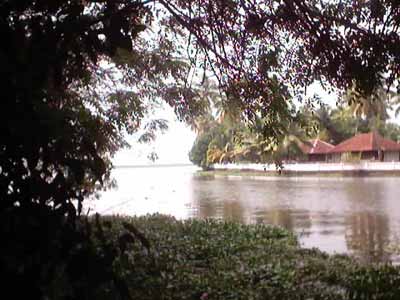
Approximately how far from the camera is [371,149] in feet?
136

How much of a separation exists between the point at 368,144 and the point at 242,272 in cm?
3810

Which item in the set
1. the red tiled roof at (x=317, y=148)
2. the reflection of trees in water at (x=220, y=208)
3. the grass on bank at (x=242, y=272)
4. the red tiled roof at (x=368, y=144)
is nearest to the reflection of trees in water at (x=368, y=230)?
the grass on bank at (x=242, y=272)

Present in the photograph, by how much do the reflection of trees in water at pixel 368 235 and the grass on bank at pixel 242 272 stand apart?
5.56 ft

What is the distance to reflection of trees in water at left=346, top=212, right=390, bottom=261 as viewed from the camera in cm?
984

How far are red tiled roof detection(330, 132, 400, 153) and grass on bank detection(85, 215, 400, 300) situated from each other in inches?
1362

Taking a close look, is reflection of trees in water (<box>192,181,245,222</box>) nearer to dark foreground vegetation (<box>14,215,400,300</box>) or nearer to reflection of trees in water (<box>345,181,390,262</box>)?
reflection of trees in water (<box>345,181,390,262</box>)

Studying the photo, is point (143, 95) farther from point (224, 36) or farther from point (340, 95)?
point (340, 95)

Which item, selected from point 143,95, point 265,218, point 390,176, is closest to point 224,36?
point 143,95

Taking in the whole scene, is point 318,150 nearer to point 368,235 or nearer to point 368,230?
point 368,230

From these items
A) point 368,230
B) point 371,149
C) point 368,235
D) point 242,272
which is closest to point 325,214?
point 368,230

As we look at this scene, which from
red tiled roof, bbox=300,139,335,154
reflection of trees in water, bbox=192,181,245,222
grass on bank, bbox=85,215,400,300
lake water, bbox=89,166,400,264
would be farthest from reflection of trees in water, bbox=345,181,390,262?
red tiled roof, bbox=300,139,335,154

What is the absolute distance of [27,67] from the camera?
1.89m

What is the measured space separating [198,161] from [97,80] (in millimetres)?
51095

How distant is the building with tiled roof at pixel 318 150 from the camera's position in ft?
152
